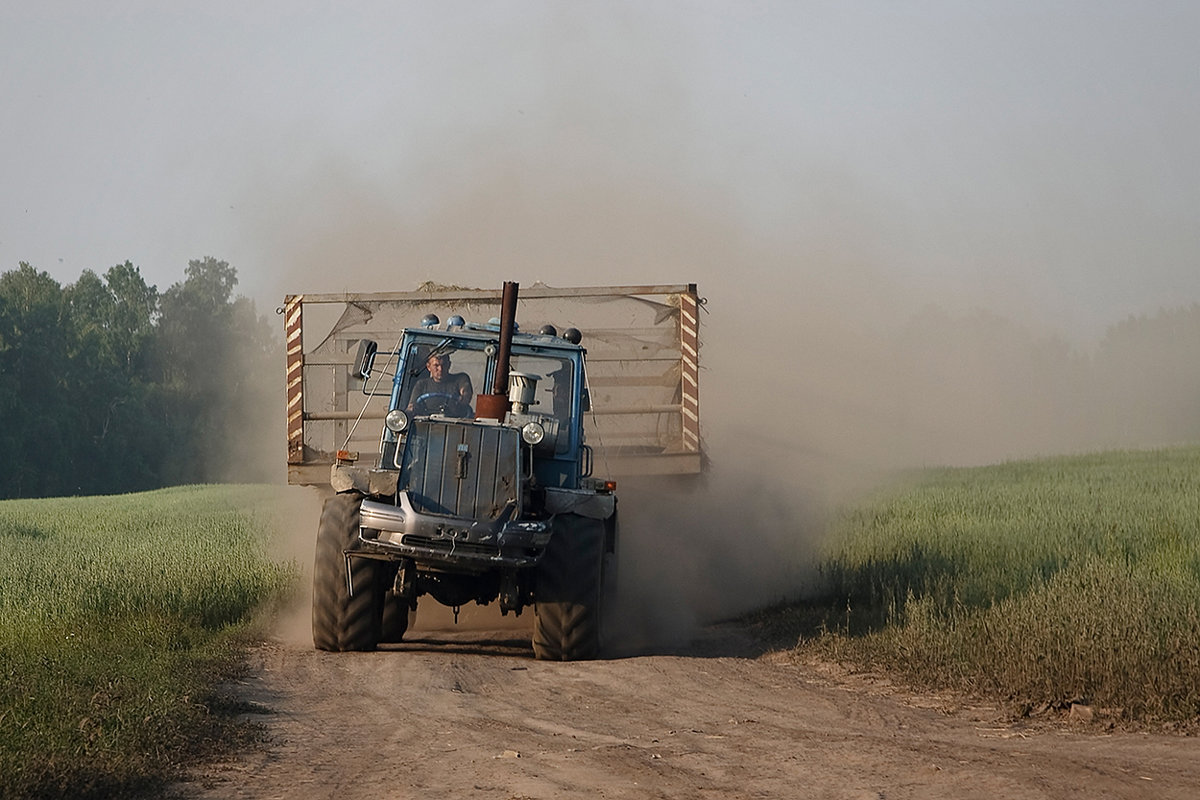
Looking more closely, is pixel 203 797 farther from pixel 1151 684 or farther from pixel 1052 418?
pixel 1052 418

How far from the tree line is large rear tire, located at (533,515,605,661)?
161 feet

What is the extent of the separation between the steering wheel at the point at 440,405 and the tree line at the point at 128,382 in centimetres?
4802

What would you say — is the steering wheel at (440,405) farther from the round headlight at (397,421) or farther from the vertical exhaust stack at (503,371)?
the round headlight at (397,421)

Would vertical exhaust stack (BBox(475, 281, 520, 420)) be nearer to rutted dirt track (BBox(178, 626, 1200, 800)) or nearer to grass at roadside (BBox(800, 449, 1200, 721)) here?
rutted dirt track (BBox(178, 626, 1200, 800))

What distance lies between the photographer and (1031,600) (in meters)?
10.1

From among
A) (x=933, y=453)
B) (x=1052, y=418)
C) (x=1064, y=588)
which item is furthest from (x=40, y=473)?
(x=1064, y=588)

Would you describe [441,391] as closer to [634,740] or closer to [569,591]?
[569,591]

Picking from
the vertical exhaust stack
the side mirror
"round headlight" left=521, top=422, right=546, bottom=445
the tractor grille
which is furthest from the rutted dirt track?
the side mirror

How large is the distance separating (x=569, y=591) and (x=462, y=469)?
1254 millimetres

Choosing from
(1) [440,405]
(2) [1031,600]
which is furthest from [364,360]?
(2) [1031,600]

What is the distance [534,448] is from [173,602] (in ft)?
12.4

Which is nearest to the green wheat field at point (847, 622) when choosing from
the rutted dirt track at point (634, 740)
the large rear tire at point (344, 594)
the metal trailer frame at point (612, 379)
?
the rutted dirt track at point (634, 740)

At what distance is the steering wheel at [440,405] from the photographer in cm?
1096

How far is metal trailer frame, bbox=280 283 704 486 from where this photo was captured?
44.1 ft
